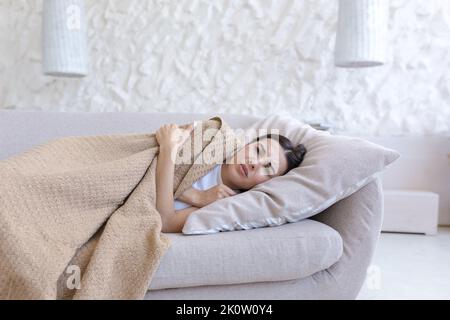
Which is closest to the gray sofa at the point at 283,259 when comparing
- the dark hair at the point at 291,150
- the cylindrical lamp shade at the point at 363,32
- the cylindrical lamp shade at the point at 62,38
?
the dark hair at the point at 291,150

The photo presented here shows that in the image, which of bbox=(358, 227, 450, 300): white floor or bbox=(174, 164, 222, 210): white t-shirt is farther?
bbox=(358, 227, 450, 300): white floor

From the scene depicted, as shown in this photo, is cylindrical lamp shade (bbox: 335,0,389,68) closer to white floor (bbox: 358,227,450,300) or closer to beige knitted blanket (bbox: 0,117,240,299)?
white floor (bbox: 358,227,450,300)

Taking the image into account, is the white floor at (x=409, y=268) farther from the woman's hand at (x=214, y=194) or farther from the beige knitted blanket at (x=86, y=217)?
the beige knitted blanket at (x=86, y=217)

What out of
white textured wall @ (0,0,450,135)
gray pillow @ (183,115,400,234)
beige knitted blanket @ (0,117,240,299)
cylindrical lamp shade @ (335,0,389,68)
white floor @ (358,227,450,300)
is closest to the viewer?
beige knitted blanket @ (0,117,240,299)

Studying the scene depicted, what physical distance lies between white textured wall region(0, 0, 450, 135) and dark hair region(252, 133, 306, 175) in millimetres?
1423

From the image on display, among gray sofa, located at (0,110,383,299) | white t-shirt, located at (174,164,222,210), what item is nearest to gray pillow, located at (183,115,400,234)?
gray sofa, located at (0,110,383,299)

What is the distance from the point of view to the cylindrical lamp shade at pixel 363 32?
8.36ft

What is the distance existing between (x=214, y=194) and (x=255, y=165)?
6.9 inches

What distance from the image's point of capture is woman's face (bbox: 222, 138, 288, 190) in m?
1.53

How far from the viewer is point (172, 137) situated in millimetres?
1570

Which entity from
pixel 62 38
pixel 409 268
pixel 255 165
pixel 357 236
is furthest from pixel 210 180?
pixel 62 38

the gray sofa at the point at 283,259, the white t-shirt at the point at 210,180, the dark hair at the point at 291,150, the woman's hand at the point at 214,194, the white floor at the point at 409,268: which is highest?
the dark hair at the point at 291,150

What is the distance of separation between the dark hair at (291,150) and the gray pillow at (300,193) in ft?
0.39

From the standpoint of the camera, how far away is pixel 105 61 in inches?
122
